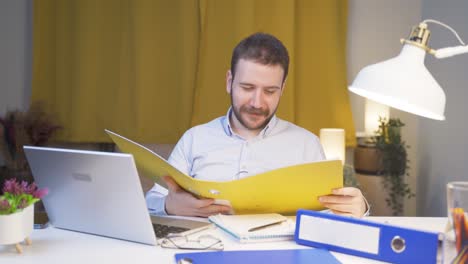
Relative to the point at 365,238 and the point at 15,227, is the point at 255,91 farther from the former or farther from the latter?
the point at 15,227

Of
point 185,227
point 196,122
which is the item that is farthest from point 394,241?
point 196,122

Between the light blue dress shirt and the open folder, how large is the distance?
43cm

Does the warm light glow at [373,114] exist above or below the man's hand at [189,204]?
above

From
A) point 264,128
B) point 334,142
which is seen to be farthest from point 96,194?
point 334,142

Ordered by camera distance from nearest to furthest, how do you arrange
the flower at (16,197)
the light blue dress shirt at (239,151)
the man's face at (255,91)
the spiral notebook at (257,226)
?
the flower at (16,197)
the spiral notebook at (257,226)
the man's face at (255,91)
the light blue dress shirt at (239,151)

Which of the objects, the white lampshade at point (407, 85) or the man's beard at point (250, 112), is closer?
the white lampshade at point (407, 85)

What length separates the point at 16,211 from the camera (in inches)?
37.5

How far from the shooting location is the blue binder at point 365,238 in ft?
3.01

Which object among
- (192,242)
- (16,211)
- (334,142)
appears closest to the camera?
(16,211)

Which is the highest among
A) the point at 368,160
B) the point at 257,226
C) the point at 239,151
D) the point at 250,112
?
the point at 250,112

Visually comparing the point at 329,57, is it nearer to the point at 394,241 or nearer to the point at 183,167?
the point at 183,167

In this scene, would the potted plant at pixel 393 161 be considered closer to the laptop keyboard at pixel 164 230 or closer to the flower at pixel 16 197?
the laptop keyboard at pixel 164 230

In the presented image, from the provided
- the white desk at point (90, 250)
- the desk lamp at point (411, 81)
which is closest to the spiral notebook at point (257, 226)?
the white desk at point (90, 250)

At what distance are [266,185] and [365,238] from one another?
25 cm
